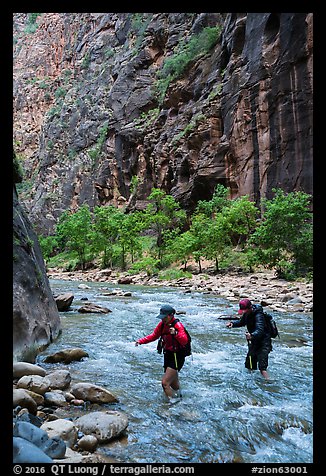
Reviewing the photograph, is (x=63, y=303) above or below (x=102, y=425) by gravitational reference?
below

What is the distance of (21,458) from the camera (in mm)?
2443

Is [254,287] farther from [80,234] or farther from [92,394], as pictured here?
[80,234]

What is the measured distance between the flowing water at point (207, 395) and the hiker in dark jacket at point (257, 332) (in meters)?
0.31

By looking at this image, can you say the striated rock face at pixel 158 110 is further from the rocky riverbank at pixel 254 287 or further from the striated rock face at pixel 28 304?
the striated rock face at pixel 28 304

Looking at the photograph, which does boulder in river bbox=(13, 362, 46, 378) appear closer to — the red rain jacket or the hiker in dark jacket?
the red rain jacket

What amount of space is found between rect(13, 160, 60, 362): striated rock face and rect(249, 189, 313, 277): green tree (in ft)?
41.6

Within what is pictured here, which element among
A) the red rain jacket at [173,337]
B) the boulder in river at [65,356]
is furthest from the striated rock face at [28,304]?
the red rain jacket at [173,337]

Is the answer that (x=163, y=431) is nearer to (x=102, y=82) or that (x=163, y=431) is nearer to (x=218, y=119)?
(x=218, y=119)

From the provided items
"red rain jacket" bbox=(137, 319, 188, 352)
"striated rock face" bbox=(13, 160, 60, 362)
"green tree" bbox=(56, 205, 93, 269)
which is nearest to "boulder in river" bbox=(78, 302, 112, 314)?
"striated rock face" bbox=(13, 160, 60, 362)

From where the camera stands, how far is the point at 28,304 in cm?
584

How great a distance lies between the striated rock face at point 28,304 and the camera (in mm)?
5277

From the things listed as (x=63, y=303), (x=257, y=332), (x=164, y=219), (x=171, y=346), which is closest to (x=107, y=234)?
(x=164, y=219)

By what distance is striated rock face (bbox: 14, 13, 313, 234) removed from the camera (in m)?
22.5

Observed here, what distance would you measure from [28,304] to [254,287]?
12.0 meters
